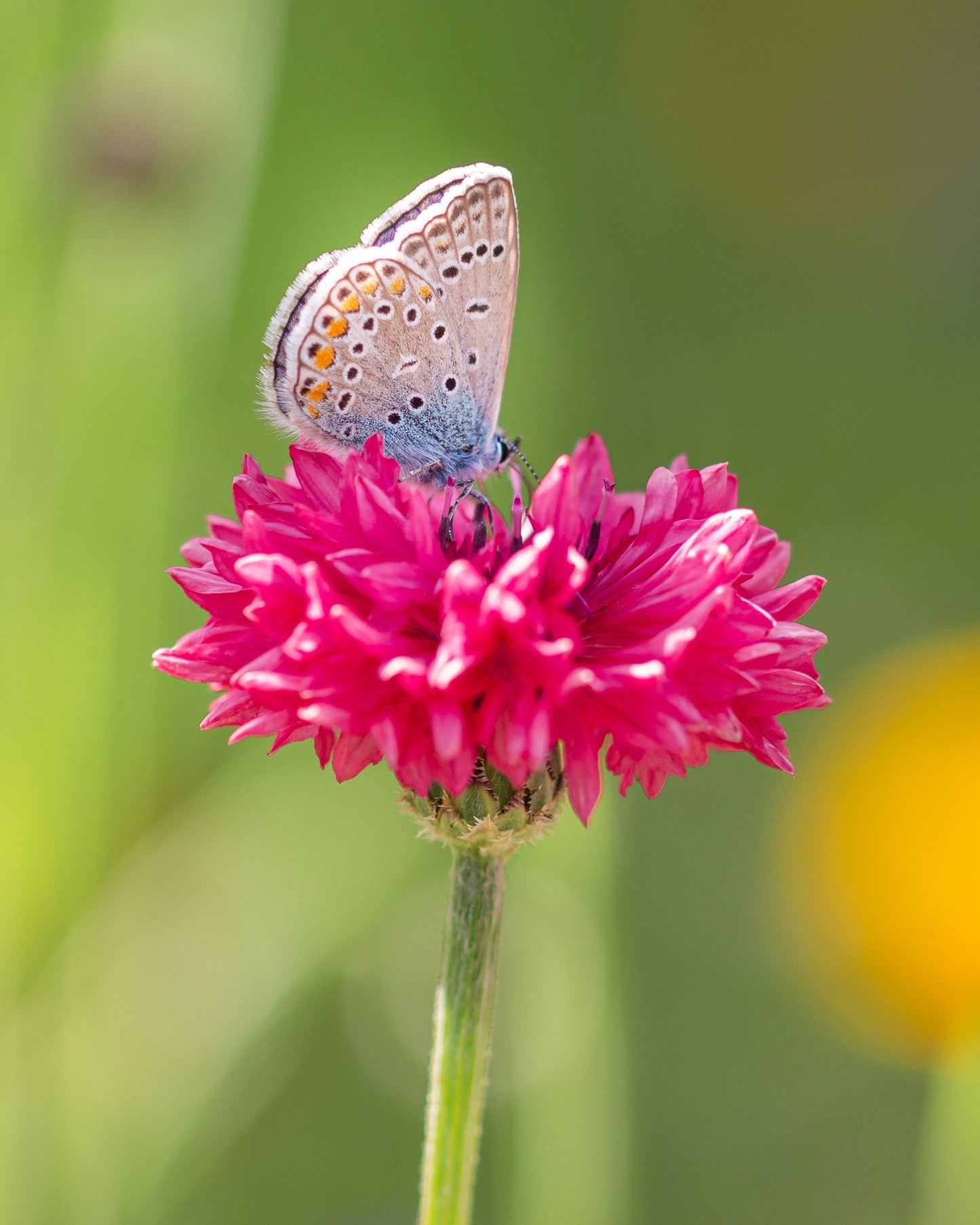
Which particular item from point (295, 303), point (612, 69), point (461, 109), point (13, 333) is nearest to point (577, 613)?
point (295, 303)

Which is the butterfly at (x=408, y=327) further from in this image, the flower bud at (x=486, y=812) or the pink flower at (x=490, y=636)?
the flower bud at (x=486, y=812)

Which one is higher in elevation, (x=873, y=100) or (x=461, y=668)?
(x=873, y=100)

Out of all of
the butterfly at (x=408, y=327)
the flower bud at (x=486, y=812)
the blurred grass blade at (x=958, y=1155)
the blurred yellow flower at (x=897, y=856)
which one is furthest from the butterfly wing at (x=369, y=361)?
the blurred yellow flower at (x=897, y=856)

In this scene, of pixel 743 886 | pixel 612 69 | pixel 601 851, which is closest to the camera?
pixel 601 851

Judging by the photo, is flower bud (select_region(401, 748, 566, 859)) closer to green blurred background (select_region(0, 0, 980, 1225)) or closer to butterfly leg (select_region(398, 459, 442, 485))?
butterfly leg (select_region(398, 459, 442, 485))

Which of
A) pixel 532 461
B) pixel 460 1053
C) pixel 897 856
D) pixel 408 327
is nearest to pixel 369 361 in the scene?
pixel 408 327

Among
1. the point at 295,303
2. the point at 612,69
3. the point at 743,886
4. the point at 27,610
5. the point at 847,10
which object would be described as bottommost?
the point at 743,886

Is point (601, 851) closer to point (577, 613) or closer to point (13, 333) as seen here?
point (577, 613)
